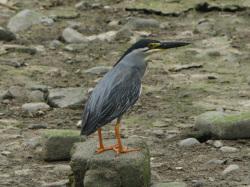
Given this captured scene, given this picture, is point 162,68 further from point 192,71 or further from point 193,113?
point 193,113

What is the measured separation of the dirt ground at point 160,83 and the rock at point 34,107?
0.08 m

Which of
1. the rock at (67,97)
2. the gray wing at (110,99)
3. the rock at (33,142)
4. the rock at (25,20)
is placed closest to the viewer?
the gray wing at (110,99)

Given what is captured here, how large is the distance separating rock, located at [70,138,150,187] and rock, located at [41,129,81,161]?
81 cm

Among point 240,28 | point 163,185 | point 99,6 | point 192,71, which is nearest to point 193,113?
point 192,71

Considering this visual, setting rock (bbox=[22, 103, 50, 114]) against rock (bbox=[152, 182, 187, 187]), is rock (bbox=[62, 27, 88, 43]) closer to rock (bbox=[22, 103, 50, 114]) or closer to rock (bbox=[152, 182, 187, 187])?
rock (bbox=[22, 103, 50, 114])

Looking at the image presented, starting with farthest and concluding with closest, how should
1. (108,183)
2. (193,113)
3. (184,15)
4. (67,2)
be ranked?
(67,2) < (184,15) < (193,113) < (108,183)

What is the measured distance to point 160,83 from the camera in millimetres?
10289

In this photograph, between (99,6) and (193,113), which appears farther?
(99,6)

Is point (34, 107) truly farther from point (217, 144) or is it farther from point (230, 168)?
point (230, 168)

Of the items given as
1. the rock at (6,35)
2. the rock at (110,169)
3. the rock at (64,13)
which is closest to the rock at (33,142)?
the rock at (110,169)

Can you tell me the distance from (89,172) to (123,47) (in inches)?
214

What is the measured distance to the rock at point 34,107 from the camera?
30.4 ft

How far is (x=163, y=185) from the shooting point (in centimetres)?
673

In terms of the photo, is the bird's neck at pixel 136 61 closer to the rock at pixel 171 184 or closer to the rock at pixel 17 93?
the rock at pixel 171 184
